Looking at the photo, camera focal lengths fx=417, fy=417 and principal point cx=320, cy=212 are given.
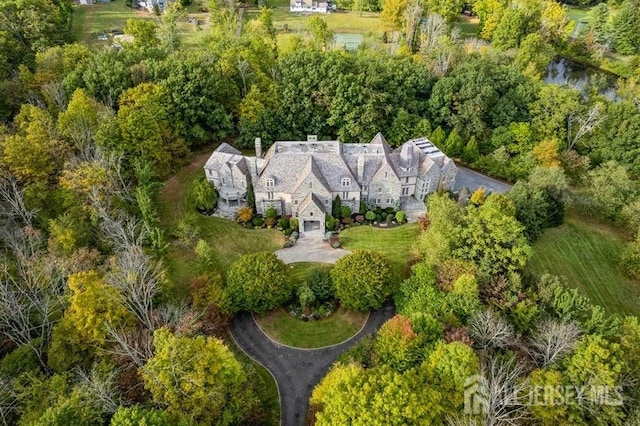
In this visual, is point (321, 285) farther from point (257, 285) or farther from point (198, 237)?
point (198, 237)

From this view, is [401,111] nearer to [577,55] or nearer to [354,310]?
[354,310]

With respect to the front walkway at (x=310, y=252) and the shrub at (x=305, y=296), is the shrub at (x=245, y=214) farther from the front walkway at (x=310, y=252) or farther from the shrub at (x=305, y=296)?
the shrub at (x=305, y=296)

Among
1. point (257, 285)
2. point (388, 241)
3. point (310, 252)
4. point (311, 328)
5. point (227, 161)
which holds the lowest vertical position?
point (311, 328)

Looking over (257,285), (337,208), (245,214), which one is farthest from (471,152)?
(257,285)

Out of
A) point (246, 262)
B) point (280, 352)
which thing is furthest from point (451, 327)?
point (246, 262)

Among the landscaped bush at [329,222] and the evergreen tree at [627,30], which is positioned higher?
the evergreen tree at [627,30]

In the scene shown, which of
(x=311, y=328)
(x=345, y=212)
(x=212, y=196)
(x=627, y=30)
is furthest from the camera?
(x=627, y=30)

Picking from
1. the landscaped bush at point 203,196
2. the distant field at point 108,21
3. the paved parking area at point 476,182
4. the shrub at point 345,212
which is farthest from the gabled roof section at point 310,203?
the distant field at point 108,21
